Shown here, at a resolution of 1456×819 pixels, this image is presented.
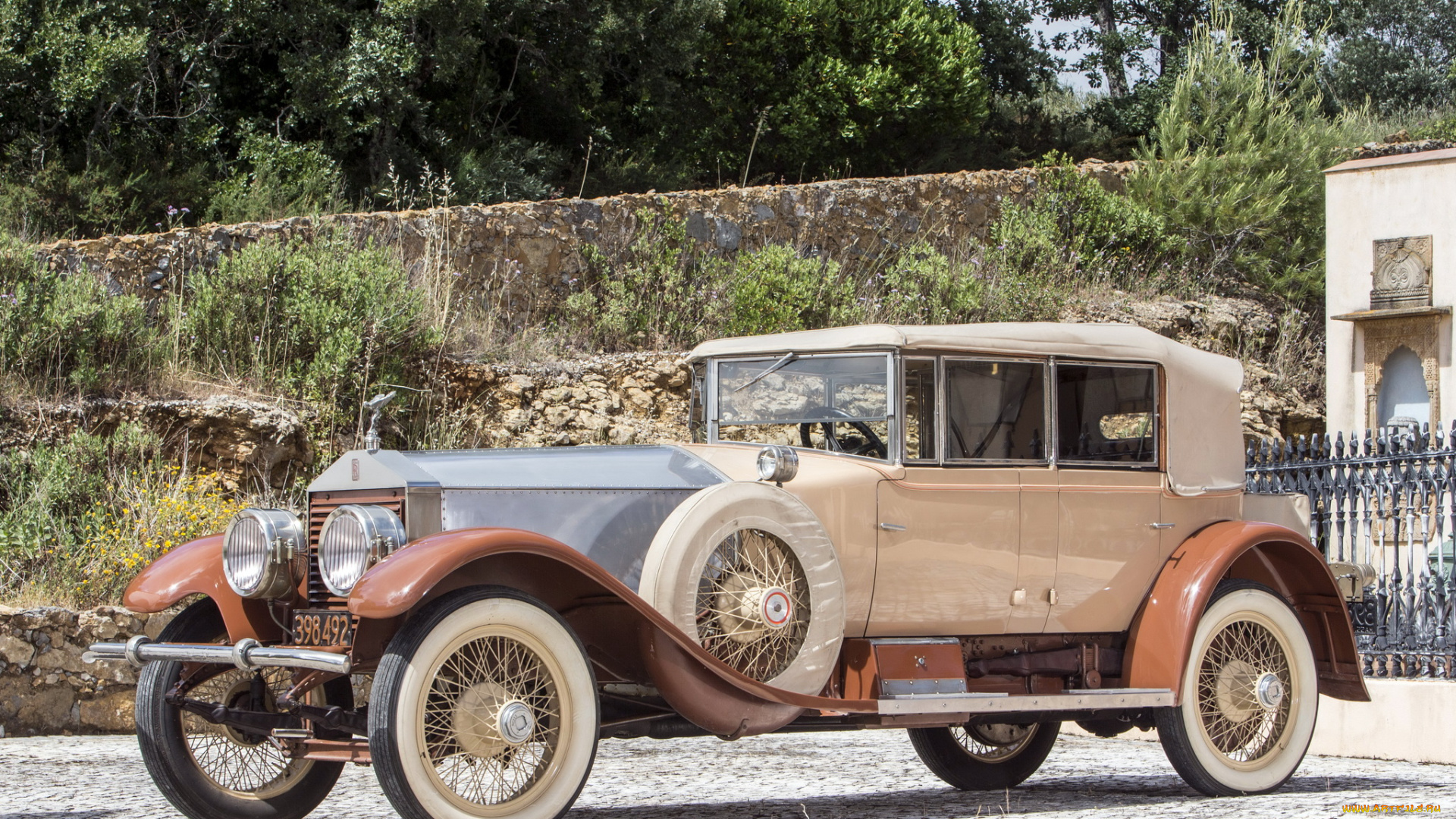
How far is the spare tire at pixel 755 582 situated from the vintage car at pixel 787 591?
0.5 inches

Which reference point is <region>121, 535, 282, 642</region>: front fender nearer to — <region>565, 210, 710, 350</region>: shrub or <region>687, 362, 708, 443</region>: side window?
<region>687, 362, 708, 443</region>: side window

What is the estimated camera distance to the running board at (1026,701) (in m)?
4.97

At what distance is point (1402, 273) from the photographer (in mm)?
13414

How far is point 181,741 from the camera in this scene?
15.7 ft

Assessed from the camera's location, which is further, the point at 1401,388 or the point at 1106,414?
the point at 1401,388

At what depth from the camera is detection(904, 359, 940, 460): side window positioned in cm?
533

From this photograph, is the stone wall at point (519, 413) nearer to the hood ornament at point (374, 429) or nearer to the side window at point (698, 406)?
the side window at point (698, 406)

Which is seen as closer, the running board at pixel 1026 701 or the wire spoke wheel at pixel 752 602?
the wire spoke wheel at pixel 752 602

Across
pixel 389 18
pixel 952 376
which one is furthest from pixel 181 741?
pixel 389 18

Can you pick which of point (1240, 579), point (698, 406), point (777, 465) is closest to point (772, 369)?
point (698, 406)

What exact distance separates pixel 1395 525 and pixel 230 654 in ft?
21.6

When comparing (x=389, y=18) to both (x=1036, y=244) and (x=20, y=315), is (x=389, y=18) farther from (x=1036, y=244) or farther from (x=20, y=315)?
(x=1036, y=244)

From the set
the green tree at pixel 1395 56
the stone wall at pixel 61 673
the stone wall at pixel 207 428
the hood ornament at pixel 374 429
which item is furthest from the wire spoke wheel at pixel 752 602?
the green tree at pixel 1395 56

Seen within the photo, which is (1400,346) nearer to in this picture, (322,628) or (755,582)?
(755,582)
